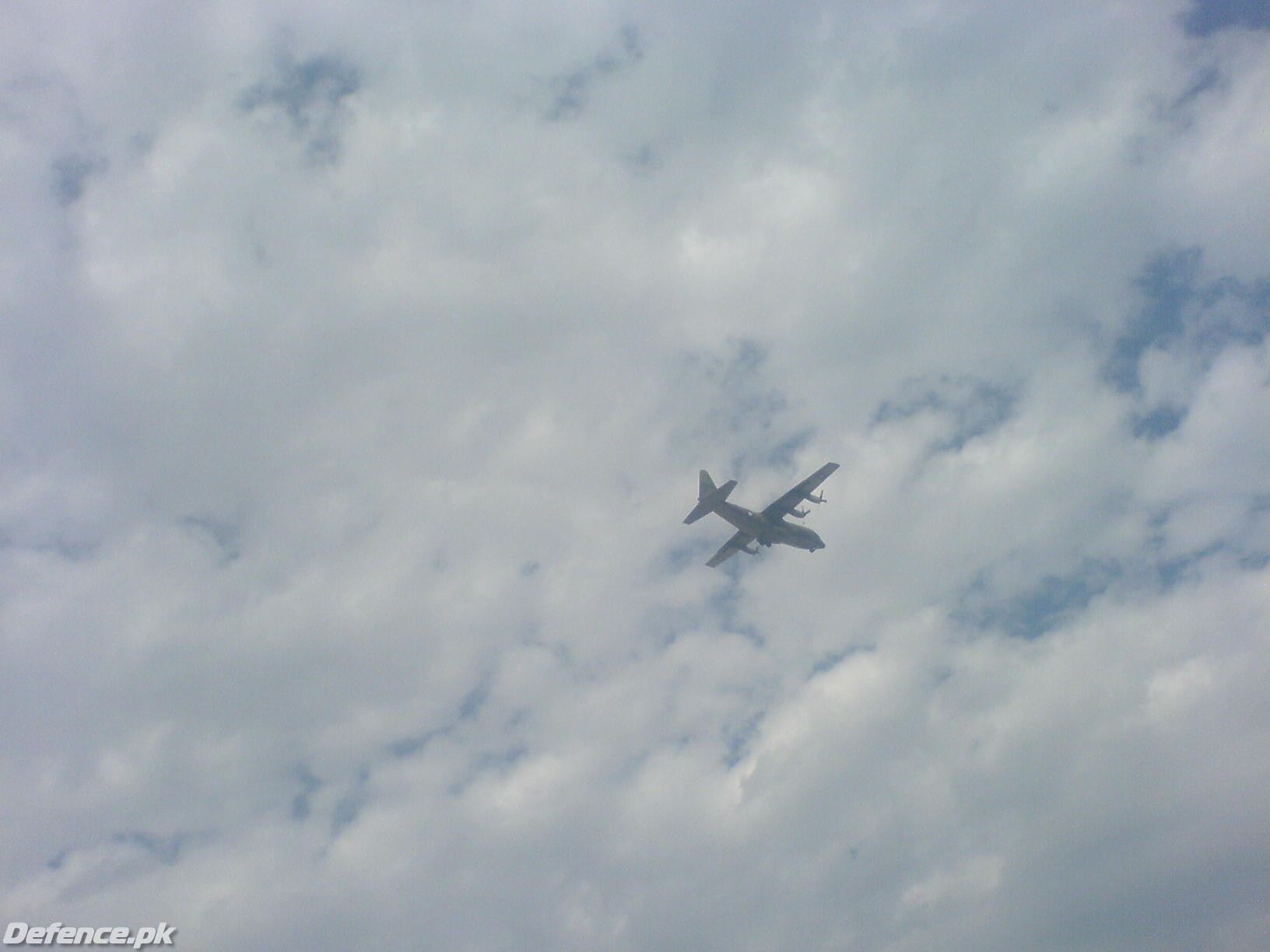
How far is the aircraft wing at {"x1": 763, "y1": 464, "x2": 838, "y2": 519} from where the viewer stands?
2491 inches

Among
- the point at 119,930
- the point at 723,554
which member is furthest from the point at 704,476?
the point at 119,930

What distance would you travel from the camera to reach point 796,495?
213 feet

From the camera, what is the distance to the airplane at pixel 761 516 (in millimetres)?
64188

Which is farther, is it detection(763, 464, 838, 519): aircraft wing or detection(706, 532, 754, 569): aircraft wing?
detection(706, 532, 754, 569): aircraft wing

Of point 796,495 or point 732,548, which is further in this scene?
point 732,548

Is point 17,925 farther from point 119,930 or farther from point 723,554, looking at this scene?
point 723,554

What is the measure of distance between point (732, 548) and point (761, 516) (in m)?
5.81

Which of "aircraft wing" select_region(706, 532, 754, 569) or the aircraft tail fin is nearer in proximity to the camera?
the aircraft tail fin

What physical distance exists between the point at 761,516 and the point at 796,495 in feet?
14.6

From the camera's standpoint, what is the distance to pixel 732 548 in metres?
72.1

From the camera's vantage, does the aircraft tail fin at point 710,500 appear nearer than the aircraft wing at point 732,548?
Yes

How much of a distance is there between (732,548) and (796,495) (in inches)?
400

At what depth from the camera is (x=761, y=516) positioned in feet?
223

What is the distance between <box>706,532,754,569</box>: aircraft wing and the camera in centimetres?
7088
